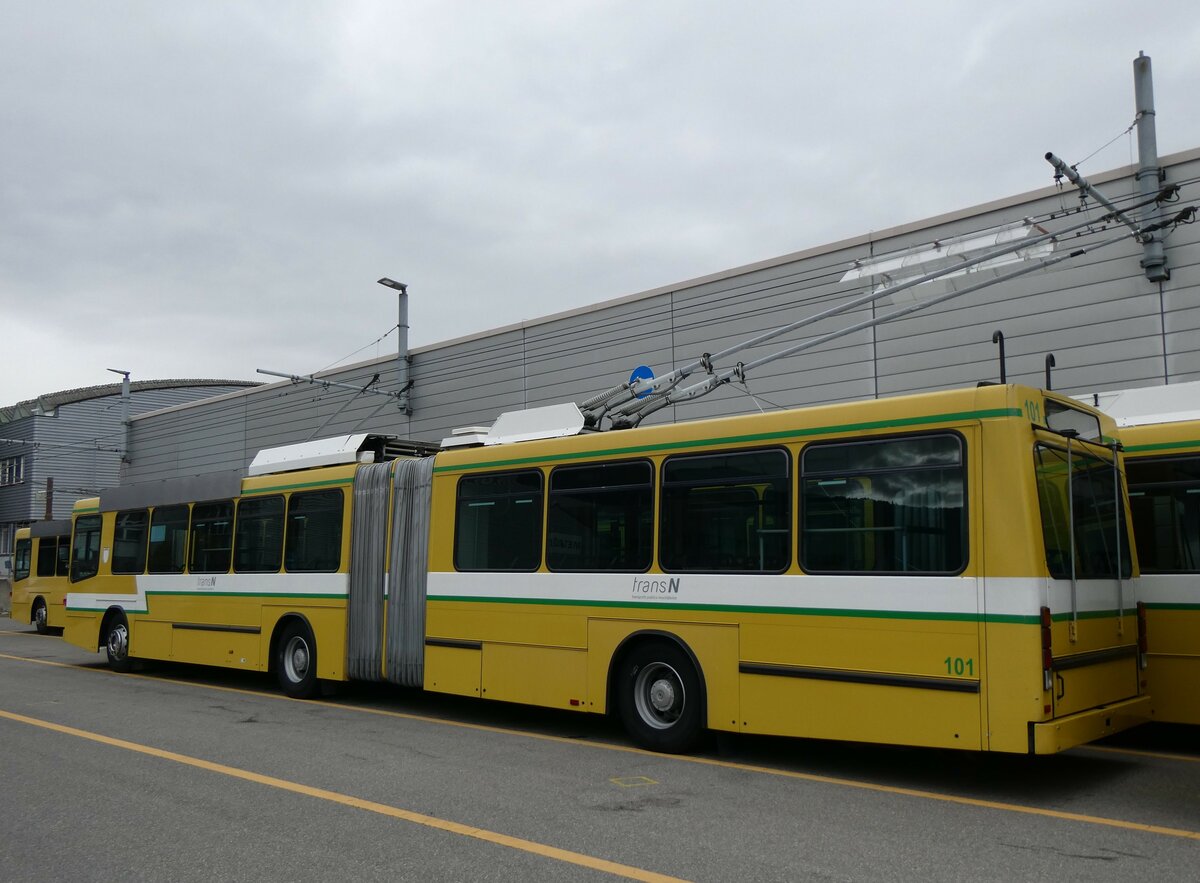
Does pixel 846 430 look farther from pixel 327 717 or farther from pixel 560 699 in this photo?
pixel 327 717

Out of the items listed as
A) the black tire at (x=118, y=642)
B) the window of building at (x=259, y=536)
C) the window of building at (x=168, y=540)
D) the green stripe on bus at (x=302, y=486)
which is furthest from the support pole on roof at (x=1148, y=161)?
the black tire at (x=118, y=642)

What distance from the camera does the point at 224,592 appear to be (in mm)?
13812

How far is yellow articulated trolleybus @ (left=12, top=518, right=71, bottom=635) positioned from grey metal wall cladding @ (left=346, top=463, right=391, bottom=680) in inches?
637

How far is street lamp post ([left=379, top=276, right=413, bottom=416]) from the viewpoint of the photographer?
79.8ft

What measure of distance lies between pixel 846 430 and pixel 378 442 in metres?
6.72

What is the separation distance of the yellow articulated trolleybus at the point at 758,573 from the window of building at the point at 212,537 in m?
1.57

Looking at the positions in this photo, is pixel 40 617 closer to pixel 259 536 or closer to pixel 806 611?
pixel 259 536

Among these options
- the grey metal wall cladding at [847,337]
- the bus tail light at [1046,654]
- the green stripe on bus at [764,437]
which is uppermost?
the grey metal wall cladding at [847,337]

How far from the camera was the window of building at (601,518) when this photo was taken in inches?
357

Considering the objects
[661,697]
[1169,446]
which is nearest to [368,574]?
[661,697]

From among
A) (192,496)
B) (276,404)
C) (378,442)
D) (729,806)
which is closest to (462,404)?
(276,404)

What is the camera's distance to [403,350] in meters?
25.4

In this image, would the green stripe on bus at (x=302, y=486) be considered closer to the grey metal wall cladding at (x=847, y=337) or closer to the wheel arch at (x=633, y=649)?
the wheel arch at (x=633, y=649)

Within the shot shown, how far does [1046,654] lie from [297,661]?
30.2ft
